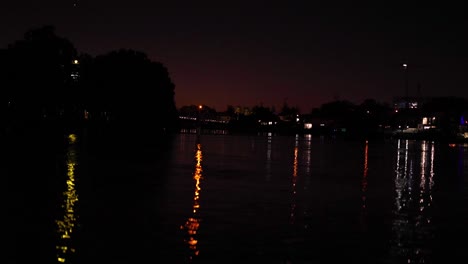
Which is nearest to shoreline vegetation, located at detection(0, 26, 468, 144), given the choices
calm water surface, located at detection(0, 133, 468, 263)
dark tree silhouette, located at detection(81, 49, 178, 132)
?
dark tree silhouette, located at detection(81, 49, 178, 132)

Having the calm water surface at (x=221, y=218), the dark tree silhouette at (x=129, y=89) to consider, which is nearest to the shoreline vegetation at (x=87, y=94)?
the dark tree silhouette at (x=129, y=89)

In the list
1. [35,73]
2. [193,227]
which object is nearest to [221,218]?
[193,227]

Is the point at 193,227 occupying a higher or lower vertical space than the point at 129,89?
lower

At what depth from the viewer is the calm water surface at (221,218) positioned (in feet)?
47.2

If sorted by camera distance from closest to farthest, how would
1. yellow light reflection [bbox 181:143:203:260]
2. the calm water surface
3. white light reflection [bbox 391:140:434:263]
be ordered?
the calm water surface → yellow light reflection [bbox 181:143:203:260] → white light reflection [bbox 391:140:434:263]

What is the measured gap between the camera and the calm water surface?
14375mm

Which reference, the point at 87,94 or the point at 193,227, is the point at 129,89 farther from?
the point at 193,227

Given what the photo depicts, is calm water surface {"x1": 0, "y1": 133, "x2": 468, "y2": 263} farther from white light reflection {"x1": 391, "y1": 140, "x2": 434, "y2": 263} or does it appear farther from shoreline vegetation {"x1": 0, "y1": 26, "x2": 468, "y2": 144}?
shoreline vegetation {"x1": 0, "y1": 26, "x2": 468, "y2": 144}

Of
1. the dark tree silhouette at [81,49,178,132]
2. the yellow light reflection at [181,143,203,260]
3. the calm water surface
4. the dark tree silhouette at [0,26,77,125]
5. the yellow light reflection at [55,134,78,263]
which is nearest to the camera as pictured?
the yellow light reflection at [55,134,78,263]

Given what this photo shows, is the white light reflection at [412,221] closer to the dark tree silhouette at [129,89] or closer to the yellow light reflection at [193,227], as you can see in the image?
the yellow light reflection at [193,227]

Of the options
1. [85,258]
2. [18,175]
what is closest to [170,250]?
[85,258]

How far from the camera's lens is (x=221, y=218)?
19125 mm

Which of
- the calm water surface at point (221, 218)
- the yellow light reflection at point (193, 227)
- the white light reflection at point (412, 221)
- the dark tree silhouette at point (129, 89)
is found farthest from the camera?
the dark tree silhouette at point (129, 89)

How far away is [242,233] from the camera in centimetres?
1678
